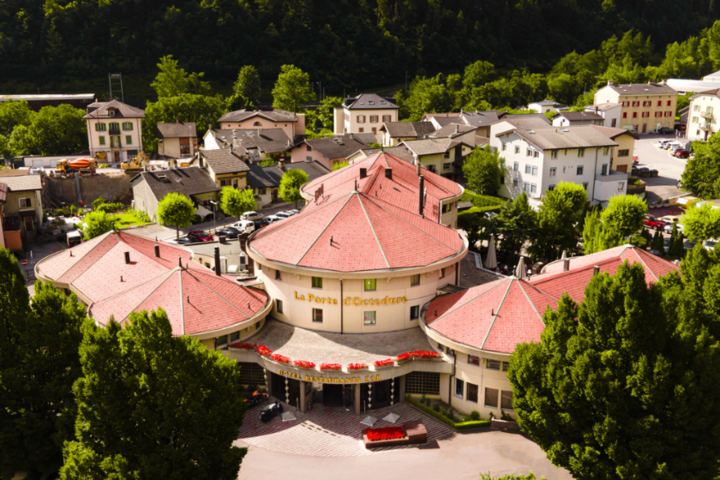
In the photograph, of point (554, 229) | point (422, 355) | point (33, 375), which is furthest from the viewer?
point (554, 229)

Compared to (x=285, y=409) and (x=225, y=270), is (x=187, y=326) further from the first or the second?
(x=225, y=270)

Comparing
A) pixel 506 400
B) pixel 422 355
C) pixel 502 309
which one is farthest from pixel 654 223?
pixel 422 355

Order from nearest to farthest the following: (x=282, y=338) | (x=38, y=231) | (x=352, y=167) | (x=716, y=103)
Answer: (x=282, y=338), (x=352, y=167), (x=38, y=231), (x=716, y=103)

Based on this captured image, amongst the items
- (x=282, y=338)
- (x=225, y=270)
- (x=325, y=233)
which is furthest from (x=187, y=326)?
(x=225, y=270)

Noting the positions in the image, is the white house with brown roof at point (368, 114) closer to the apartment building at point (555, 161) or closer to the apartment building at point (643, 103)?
the apartment building at point (555, 161)

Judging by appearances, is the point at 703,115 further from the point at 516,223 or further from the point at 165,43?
the point at 165,43

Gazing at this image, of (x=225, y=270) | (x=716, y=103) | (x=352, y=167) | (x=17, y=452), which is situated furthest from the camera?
(x=716, y=103)
